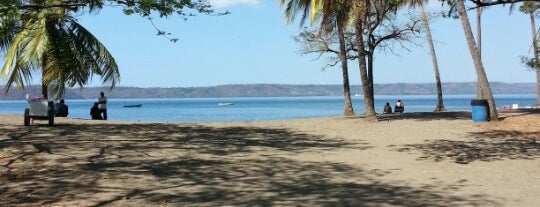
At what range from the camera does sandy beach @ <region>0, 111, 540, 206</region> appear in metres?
6.66

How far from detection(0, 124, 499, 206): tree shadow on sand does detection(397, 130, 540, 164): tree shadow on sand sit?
1.59 m

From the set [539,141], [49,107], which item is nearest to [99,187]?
[49,107]

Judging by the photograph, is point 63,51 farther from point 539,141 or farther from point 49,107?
point 539,141

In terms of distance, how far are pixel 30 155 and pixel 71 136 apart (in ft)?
11.3

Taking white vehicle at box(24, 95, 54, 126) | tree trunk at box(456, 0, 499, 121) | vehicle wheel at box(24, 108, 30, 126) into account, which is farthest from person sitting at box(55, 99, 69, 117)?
tree trunk at box(456, 0, 499, 121)

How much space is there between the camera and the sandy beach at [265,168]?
6.66 metres

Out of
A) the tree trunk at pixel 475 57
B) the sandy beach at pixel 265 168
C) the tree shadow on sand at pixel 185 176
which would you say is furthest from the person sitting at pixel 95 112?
the tree trunk at pixel 475 57

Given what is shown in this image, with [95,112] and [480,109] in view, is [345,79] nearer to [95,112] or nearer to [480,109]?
[480,109]

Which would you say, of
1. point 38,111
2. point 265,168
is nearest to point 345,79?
point 38,111

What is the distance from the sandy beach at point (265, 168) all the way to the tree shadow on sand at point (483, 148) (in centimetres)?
2

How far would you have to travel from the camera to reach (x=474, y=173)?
8820 millimetres

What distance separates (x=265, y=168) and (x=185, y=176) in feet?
4.88

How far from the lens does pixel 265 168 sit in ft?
29.6

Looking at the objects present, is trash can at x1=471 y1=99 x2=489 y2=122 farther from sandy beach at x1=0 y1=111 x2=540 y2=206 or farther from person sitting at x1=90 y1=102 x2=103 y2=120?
person sitting at x1=90 y1=102 x2=103 y2=120
